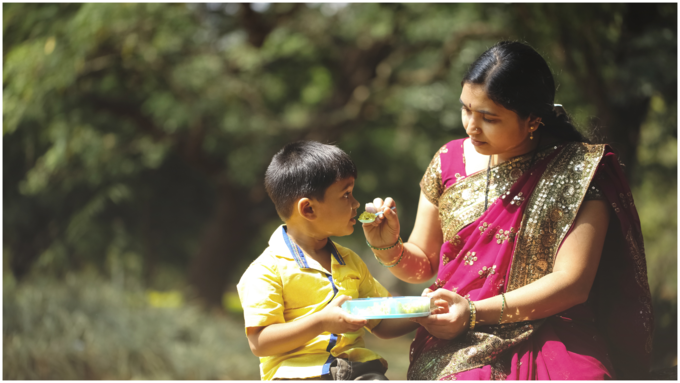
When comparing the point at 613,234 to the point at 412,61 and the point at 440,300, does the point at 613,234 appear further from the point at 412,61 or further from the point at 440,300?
the point at 412,61

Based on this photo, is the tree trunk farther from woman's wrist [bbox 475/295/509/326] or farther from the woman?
woman's wrist [bbox 475/295/509/326]

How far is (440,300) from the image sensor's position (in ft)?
5.13

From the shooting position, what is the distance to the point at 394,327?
1.88 metres

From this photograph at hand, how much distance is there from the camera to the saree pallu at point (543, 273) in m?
1.67

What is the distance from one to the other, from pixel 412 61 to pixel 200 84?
3279 millimetres

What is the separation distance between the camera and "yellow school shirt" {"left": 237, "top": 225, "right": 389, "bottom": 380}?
1.67m

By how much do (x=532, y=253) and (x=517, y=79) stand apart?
532 mm

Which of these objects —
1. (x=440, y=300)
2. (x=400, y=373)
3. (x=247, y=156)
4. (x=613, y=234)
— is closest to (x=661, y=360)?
(x=400, y=373)

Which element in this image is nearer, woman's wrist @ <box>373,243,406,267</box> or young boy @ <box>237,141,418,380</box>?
young boy @ <box>237,141,418,380</box>

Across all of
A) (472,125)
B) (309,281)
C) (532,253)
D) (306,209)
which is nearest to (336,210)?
(306,209)

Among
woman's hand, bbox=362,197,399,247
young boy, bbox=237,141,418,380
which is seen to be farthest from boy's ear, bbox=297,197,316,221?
woman's hand, bbox=362,197,399,247

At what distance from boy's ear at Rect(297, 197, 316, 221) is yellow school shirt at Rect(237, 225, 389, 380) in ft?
0.34

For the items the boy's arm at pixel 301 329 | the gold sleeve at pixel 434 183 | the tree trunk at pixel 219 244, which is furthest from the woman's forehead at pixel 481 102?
the tree trunk at pixel 219 244

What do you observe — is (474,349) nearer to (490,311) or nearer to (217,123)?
(490,311)
